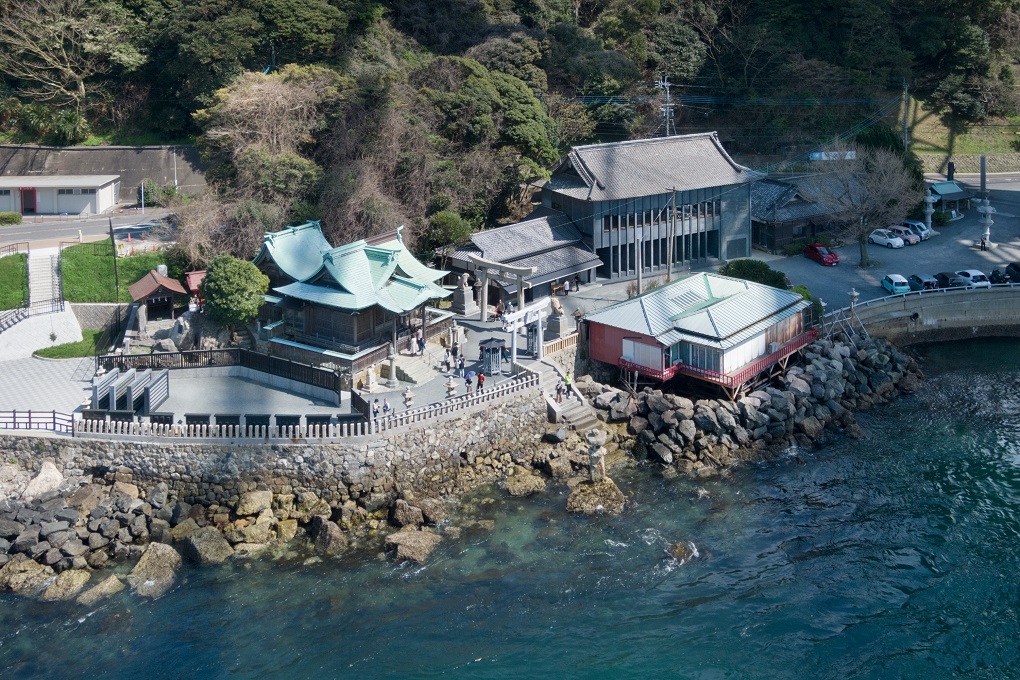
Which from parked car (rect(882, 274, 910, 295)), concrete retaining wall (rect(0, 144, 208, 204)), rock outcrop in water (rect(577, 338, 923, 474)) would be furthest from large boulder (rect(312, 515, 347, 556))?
parked car (rect(882, 274, 910, 295))

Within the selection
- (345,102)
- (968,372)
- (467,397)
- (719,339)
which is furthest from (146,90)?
(968,372)

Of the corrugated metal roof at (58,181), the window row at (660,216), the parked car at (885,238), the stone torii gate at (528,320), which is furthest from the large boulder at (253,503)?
the parked car at (885,238)

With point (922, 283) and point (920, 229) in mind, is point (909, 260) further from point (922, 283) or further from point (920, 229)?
point (922, 283)

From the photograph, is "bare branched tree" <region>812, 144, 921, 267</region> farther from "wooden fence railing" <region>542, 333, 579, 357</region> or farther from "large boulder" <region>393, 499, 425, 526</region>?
"large boulder" <region>393, 499, 425, 526</region>

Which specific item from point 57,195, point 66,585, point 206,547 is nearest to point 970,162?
point 57,195

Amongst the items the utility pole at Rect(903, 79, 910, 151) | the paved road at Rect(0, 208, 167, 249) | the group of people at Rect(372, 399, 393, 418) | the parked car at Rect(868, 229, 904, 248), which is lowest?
the group of people at Rect(372, 399, 393, 418)
